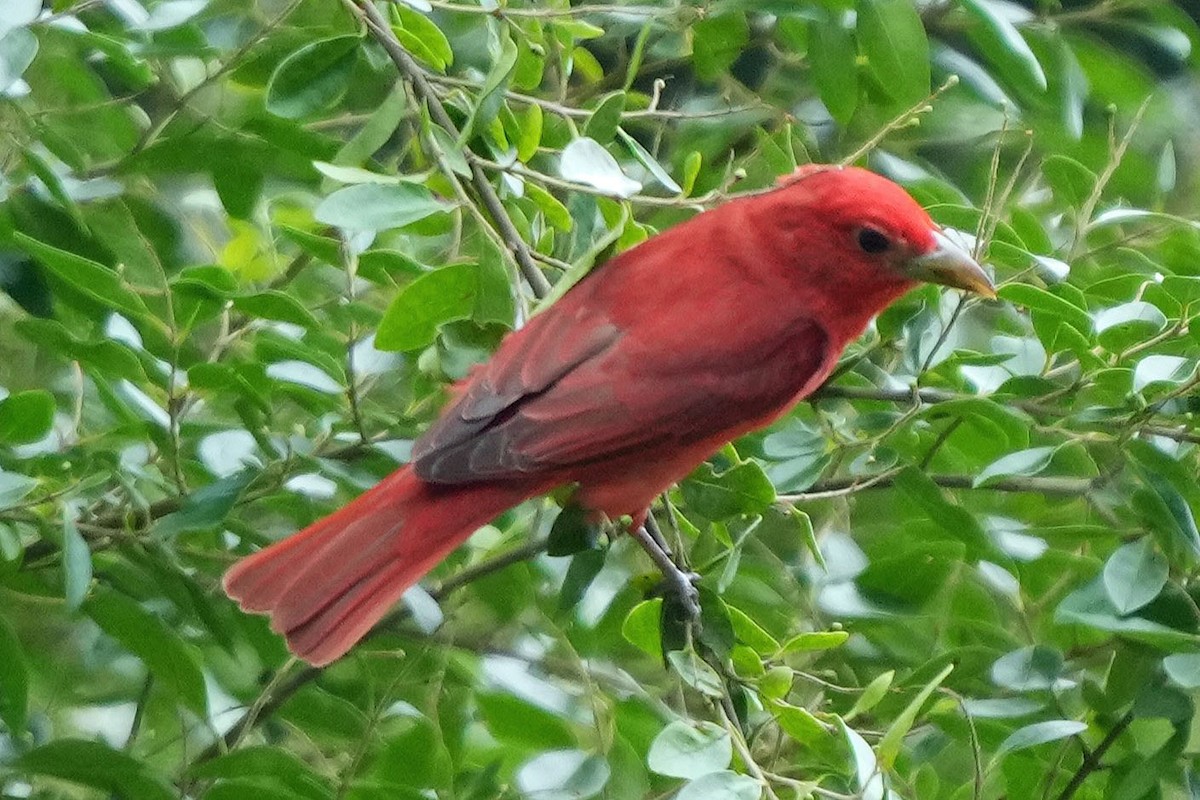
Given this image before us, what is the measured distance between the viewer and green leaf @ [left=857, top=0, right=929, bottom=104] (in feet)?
6.12

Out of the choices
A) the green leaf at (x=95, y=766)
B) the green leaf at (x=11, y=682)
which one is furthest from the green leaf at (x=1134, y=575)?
the green leaf at (x=11, y=682)

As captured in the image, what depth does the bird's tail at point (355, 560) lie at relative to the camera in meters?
1.66

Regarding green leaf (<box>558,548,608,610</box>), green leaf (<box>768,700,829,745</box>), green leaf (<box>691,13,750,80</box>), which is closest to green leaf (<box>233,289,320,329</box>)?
green leaf (<box>558,548,608,610</box>)

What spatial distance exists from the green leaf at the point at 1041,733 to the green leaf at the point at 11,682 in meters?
1.02

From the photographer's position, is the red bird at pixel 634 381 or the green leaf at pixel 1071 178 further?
the green leaf at pixel 1071 178

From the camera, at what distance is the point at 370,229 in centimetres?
151

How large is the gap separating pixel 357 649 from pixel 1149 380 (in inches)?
37.4

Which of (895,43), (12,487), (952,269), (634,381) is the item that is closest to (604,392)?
(634,381)

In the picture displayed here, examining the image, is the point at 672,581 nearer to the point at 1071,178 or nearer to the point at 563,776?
the point at 563,776

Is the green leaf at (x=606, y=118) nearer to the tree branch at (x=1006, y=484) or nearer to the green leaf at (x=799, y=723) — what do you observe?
the tree branch at (x=1006, y=484)

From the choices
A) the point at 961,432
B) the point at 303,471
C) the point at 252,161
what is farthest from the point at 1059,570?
the point at 252,161

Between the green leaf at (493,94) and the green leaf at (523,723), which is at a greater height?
the green leaf at (493,94)

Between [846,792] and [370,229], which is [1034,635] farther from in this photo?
[370,229]

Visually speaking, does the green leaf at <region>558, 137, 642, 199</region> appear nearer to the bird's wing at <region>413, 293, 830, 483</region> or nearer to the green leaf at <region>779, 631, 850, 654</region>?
the bird's wing at <region>413, 293, 830, 483</region>
